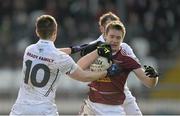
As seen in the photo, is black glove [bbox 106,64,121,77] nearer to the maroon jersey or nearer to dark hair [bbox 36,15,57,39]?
the maroon jersey

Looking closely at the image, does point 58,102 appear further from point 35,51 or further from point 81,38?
point 35,51

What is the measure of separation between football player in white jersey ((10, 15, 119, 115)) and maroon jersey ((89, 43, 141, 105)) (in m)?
0.79

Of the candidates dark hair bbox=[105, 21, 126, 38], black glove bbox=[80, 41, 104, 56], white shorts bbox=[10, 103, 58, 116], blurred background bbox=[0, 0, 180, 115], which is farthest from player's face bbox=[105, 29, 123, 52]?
blurred background bbox=[0, 0, 180, 115]

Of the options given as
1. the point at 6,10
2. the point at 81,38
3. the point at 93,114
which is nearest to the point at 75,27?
the point at 81,38

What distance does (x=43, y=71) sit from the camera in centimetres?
1013

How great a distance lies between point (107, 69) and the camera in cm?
1047

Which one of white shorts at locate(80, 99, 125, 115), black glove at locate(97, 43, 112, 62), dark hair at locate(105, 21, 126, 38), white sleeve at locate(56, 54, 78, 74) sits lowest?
white shorts at locate(80, 99, 125, 115)

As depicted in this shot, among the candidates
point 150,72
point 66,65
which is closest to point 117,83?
point 150,72

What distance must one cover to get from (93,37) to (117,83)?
8.17 m

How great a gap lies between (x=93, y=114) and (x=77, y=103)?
686 centimetres

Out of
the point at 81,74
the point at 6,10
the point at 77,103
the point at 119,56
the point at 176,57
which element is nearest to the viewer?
the point at 81,74

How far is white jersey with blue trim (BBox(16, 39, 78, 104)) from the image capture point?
10.1 m

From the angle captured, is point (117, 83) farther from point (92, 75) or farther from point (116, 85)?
point (92, 75)

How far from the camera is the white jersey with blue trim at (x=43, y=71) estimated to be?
10.1 metres
